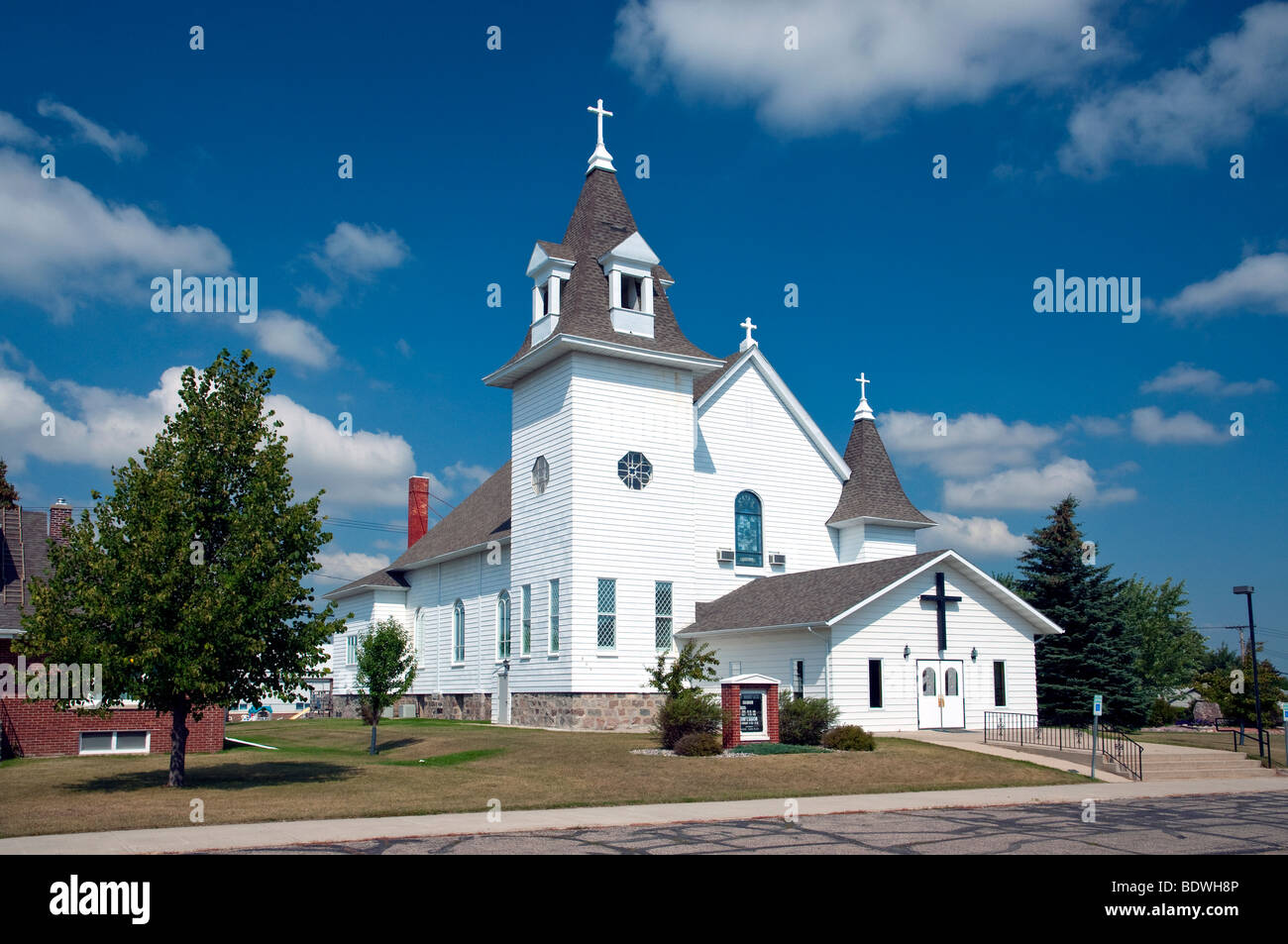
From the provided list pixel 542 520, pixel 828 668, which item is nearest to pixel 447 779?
pixel 828 668

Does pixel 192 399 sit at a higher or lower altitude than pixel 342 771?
higher

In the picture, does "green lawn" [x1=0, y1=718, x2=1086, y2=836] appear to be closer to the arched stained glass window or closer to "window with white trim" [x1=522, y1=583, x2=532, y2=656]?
the arched stained glass window

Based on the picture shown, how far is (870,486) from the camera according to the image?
38.6 m

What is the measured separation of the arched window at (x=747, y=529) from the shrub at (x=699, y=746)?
12.9 metres

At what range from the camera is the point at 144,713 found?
26422 mm

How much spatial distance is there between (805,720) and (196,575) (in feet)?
47.5

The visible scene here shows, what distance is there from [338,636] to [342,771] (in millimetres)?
32667

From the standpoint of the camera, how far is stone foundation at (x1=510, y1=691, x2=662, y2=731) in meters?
30.6

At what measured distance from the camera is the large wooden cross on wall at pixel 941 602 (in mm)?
29891

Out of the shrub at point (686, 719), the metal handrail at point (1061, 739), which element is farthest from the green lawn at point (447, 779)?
the metal handrail at point (1061, 739)

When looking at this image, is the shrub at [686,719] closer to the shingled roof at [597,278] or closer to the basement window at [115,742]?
the shingled roof at [597,278]

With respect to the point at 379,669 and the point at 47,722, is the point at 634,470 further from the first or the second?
the point at 47,722
